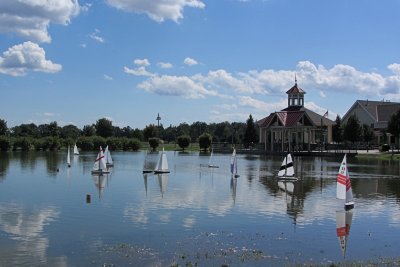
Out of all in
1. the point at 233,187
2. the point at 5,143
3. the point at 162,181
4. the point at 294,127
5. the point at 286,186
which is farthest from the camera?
the point at 5,143

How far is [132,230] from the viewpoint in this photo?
795 inches

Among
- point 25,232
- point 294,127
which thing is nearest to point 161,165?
point 25,232

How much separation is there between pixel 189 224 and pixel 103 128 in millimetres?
162838

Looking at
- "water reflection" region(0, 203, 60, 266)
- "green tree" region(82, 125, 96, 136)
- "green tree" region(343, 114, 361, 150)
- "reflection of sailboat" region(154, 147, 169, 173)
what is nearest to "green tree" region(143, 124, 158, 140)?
"green tree" region(82, 125, 96, 136)

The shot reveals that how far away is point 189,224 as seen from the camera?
70.8ft

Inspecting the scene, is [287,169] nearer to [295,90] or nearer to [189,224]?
[189,224]

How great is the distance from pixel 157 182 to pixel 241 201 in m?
12.6

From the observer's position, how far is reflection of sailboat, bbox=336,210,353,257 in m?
18.5

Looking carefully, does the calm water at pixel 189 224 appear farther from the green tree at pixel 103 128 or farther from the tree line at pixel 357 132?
the green tree at pixel 103 128

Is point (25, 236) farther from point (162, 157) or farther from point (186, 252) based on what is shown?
point (162, 157)

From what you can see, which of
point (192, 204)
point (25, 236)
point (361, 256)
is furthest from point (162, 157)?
point (361, 256)

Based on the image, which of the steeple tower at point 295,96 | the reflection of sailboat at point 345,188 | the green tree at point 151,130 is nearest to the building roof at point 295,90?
the steeple tower at point 295,96

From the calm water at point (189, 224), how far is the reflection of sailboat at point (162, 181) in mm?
339

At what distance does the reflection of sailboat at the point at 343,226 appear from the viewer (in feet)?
60.7
